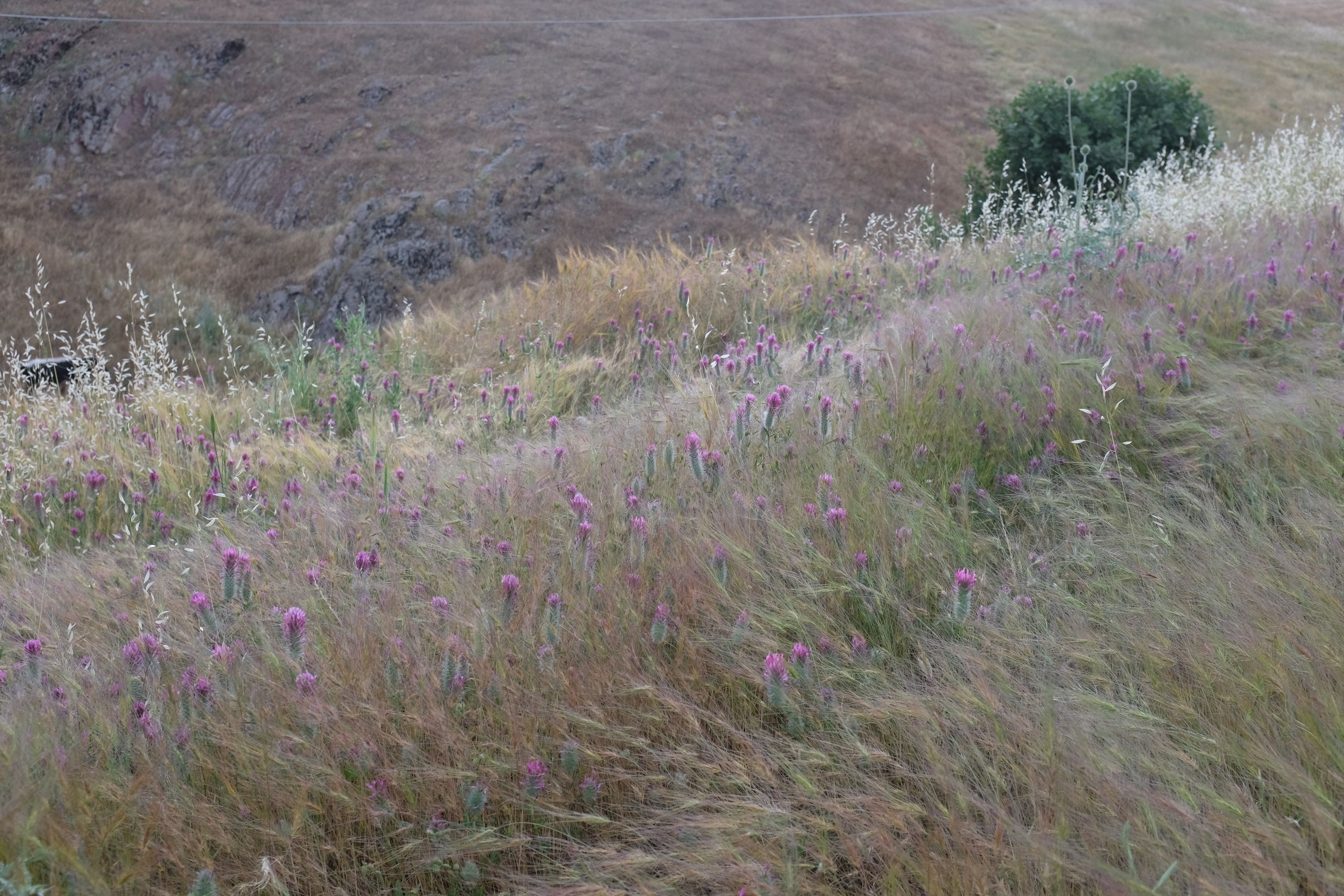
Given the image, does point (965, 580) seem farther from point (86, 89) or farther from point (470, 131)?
point (86, 89)

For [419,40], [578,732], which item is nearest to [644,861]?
[578,732]

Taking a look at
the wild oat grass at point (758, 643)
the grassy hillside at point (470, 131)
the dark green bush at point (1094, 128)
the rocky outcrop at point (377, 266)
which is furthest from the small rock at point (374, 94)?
the wild oat grass at point (758, 643)

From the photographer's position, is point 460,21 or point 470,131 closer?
point 470,131

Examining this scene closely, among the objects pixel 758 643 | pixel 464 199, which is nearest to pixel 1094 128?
pixel 464 199

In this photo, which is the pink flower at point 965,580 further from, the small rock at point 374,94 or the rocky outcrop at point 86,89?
the rocky outcrop at point 86,89

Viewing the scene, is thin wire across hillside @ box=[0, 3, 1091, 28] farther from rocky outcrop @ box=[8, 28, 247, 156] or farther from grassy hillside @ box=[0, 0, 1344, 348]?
rocky outcrop @ box=[8, 28, 247, 156]

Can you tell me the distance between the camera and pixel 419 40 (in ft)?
64.9

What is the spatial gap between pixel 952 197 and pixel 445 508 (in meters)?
15.1

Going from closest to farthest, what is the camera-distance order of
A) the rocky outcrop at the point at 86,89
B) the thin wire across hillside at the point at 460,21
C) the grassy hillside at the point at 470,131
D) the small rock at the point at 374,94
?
the grassy hillside at the point at 470,131 → the rocky outcrop at the point at 86,89 → the small rock at the point at 374,94 → the thin wire across hillside at the point at 460,21

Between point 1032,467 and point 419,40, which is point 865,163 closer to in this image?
point 419,40

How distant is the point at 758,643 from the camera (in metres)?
1.71

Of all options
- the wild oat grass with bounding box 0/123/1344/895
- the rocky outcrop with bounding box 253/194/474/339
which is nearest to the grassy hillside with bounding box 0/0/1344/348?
the rocky outcrop with bounding box 253/194/474/339

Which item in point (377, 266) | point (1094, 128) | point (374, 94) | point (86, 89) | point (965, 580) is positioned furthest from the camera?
point (374, 94)

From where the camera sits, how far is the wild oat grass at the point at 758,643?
4.20 feet
